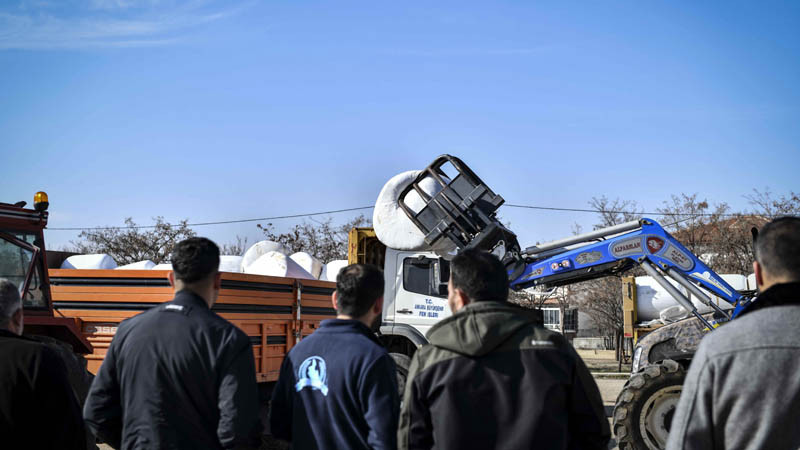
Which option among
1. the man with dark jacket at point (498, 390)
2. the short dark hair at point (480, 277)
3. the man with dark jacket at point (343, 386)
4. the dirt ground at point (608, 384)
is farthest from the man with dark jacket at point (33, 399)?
the dirt ground at point (608, 384)

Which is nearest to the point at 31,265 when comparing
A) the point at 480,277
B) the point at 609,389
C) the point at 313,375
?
the point at 313,375

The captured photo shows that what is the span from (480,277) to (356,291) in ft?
2.25

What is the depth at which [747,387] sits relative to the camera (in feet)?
8.38

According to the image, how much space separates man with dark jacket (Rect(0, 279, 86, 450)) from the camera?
133 inches

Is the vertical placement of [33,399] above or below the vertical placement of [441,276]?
below

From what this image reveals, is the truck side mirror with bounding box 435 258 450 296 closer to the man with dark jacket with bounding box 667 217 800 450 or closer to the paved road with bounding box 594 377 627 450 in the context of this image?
the paved road with bounding box 594 377 627 450

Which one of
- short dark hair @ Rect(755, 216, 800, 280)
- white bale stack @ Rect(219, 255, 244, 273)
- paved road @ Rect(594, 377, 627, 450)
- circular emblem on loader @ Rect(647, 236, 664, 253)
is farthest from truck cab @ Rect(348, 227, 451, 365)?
white bale stack @ Rect(219, 255, 244, 273)

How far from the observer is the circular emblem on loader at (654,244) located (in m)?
9.19

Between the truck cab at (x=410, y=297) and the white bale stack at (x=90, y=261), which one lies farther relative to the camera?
the white bale stack at (x=90, y=261)

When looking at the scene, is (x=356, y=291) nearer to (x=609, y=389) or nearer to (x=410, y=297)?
(x=410, y=297)

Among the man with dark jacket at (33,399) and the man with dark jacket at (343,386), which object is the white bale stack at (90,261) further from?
the man with dark jacket at (343,386)

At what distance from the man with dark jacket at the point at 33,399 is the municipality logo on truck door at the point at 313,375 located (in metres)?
1.05

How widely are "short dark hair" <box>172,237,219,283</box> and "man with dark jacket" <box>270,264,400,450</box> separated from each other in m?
0.59

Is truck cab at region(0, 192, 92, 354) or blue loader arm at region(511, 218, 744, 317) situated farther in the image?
blue loader arm at region(511, 218, 744, 317)
